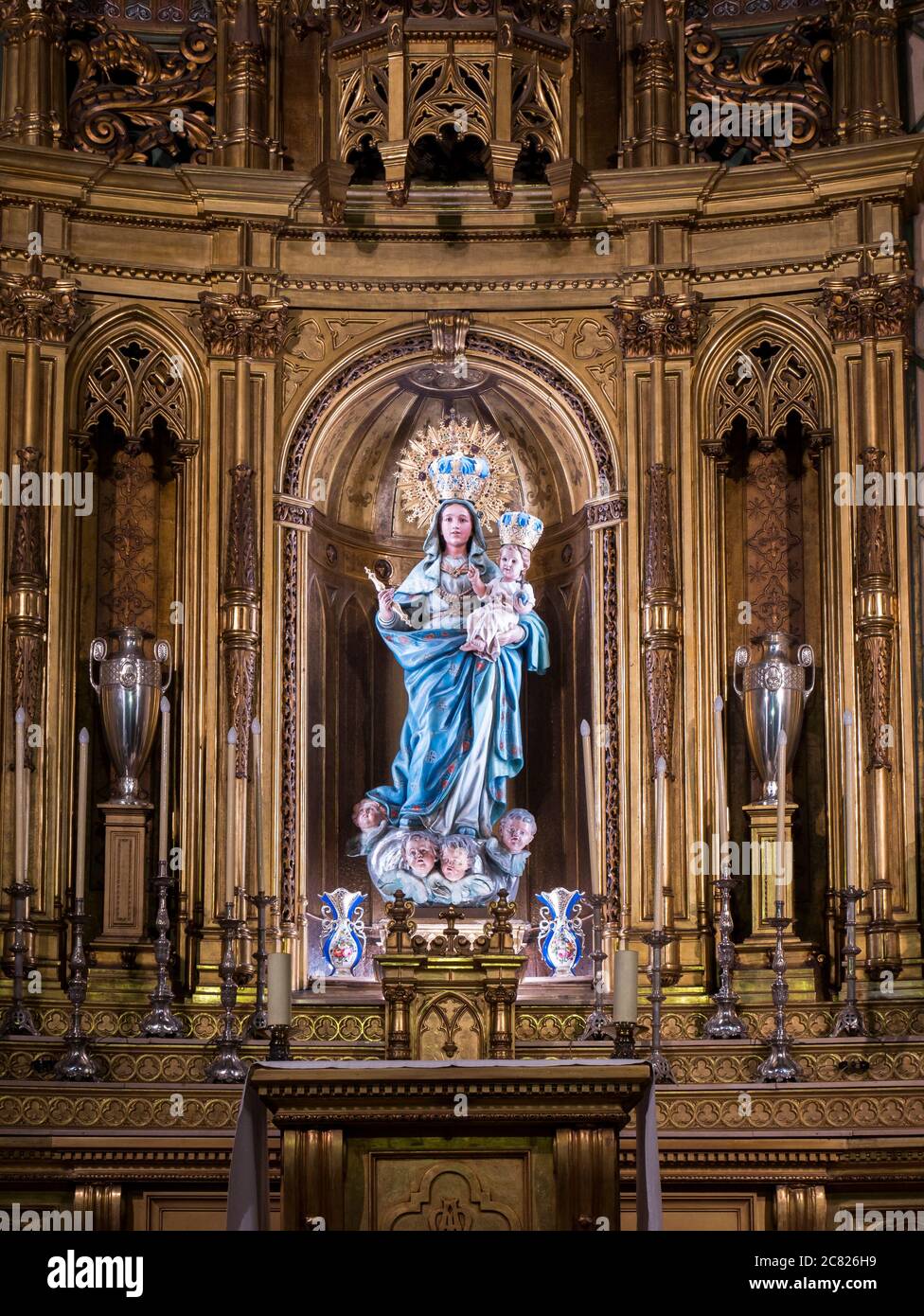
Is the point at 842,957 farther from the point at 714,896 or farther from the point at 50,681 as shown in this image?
the point at 50,681

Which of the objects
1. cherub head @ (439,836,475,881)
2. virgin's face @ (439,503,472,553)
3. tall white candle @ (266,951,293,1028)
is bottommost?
tall white candle @ (266,951,293,1028)

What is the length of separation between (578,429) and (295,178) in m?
2.41

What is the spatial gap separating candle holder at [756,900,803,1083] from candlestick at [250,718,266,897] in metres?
3.19

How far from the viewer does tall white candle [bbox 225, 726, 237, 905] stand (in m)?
13.7

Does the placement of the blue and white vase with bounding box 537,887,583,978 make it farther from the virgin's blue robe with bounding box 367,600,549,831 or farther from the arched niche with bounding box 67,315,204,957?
the arched niche with bounding box 67,315,204,957

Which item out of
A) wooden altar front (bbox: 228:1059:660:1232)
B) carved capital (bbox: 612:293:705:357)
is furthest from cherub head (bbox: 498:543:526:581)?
wooden altar front (bbox: 228:1059:660:1232)

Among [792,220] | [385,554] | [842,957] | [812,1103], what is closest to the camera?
[812,1103]

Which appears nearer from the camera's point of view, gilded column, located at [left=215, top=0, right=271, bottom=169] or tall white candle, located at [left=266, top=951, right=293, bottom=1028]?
tall white candle, located at [left=266, top=951, right=293, bottom=1028]

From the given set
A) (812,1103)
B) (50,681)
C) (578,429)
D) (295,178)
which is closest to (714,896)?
(812,1103)

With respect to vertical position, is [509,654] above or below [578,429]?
below

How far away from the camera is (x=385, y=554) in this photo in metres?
15.5

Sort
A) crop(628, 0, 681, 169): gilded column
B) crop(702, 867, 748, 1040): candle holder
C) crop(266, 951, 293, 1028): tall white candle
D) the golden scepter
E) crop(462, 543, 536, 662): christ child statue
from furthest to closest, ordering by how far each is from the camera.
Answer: the golden scepter, crop(628, 0, 681, 169): gilded column, crop(462, 543, 536, 662): christ child statue, crop(702, 867, 748, 1040): candle holder, crop(266, 951, 293, 1028): tall white candle

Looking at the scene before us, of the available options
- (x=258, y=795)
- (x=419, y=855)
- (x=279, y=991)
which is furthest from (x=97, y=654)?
(x=279, y=991)

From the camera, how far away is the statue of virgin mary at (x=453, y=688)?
14.5m
